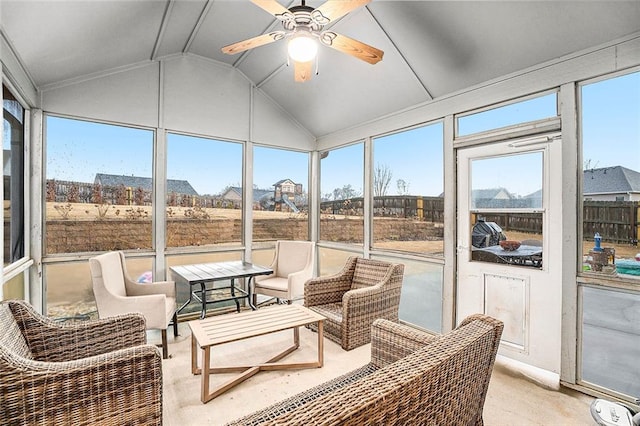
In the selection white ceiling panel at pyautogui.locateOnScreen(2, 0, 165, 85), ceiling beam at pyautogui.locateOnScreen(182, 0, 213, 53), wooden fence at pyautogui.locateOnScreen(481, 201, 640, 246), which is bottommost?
wooden fence at pyautogui.locateOnScreen(481, 201, 640, 246)

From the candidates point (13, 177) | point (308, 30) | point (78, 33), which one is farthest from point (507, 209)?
point (13, 177)

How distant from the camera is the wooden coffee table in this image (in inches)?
89.9

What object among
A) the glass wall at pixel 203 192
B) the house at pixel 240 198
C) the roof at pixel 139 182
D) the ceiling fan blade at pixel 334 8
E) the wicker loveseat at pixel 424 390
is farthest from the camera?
the house at pixel 240 198

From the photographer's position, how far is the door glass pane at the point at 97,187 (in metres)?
3.45

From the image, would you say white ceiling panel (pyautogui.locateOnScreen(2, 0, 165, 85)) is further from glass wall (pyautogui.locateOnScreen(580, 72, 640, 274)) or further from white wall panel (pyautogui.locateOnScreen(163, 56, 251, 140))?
glass wall (pyautogui.locateOnScreen(580, 72, 640, 274))

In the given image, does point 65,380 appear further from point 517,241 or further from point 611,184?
point 611,184

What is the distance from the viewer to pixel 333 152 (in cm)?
509

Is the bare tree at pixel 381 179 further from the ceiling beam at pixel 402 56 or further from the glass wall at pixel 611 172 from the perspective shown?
the glass wall at pixel 611 172

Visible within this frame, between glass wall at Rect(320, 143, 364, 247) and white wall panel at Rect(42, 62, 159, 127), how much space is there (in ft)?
8.37

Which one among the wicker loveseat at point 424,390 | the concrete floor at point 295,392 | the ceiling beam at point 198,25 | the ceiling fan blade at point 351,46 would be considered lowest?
the concrete floor at point 295,392

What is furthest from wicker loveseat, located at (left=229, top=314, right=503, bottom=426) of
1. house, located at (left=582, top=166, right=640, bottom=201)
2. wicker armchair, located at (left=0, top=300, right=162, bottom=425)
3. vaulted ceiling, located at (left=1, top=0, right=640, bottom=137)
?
vaulted ceiling, located at (left=1, top=0, right=640, bottom=137)

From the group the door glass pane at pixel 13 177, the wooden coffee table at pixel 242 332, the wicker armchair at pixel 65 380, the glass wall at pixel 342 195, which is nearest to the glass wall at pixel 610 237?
the wooden coffee table at pixel 242 332

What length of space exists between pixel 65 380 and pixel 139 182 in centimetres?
295

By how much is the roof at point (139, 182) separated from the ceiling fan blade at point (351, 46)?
2.77 metres
